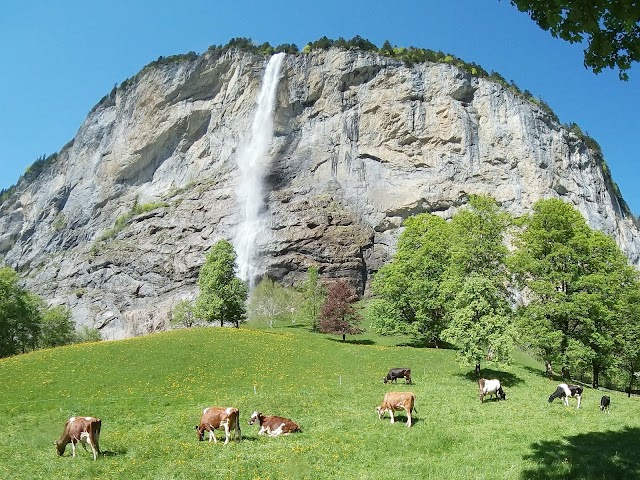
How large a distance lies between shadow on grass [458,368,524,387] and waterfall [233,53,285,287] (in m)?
72.8

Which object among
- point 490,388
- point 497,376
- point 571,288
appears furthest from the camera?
point 571,288

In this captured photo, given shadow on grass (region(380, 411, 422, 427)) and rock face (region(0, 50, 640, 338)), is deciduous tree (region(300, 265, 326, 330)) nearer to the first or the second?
rock face (region(0, 50, 640, 338))

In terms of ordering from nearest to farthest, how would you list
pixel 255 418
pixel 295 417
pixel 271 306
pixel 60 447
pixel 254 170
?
1. pixel 60 447
2. pixel 255 418
3. pixel 295 417
4. pixel 271 306
5. pixel 254 170

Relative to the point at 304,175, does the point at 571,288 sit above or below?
below

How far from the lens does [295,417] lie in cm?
2125

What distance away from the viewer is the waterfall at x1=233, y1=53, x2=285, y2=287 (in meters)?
106

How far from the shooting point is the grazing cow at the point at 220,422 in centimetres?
1770

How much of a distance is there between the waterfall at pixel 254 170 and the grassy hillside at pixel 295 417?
6706 centimetres

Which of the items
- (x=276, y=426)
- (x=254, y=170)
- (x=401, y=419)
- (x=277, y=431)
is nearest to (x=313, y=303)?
(x=401, y=419)

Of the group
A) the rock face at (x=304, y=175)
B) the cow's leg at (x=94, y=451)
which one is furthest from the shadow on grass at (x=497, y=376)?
the rock face at (x=304, y=175)

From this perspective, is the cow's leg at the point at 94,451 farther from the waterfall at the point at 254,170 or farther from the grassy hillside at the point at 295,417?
the waterfall at the point at 254,170

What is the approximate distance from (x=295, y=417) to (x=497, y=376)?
51.3ft

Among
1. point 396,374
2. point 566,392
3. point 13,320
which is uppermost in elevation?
point 13,320

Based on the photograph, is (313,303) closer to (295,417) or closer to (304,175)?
(295,417)
